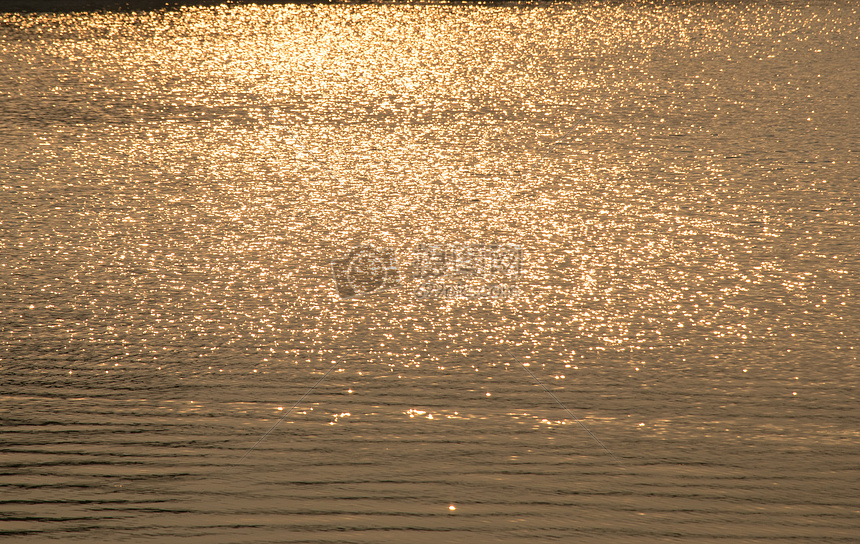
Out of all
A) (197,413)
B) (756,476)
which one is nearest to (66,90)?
(197,413)

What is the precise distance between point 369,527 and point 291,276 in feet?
1.15

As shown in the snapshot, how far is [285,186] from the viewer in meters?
1.05

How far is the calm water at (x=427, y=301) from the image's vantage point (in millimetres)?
593
